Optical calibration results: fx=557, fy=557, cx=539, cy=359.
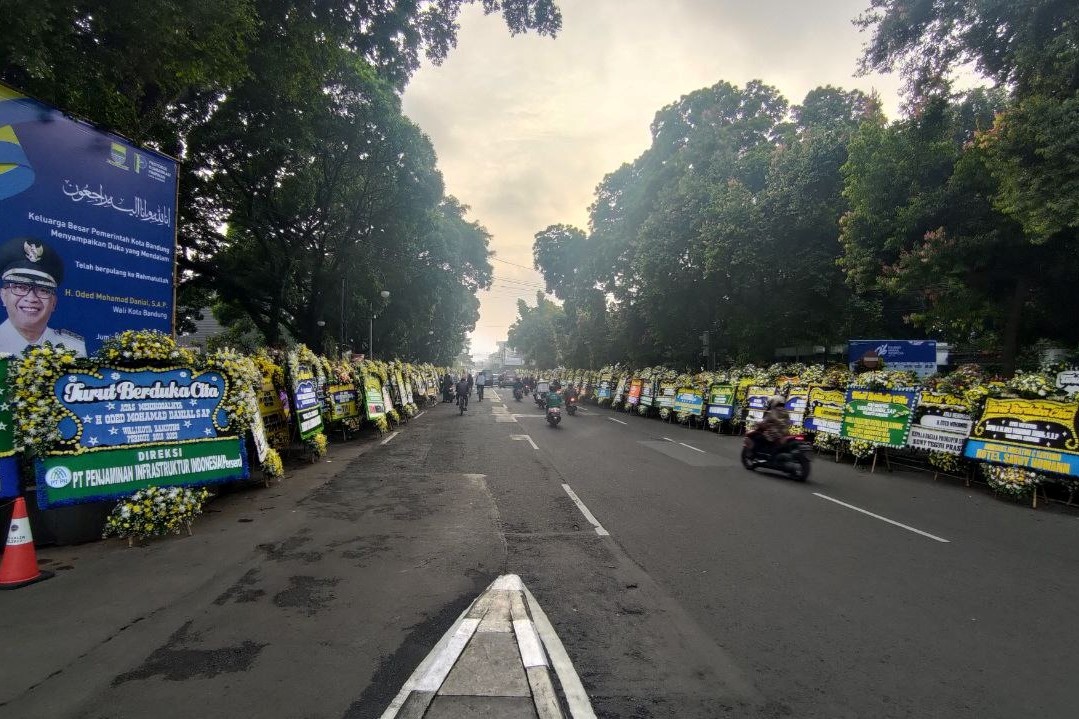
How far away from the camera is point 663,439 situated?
1716 centimetres

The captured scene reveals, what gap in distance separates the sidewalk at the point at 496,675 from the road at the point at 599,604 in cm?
15

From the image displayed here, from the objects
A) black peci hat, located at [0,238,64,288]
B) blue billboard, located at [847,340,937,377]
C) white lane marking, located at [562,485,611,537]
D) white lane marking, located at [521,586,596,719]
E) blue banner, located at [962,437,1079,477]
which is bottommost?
white lane marking, located at [562,485,611,537]

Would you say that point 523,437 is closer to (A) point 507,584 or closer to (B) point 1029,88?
(A) point 507,584

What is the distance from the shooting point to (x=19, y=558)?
A: 4.95 meters

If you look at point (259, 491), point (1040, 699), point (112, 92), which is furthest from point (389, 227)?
point (1040, 699)

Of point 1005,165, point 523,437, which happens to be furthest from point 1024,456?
point 523,437

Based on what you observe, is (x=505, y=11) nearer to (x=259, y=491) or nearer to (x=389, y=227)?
(x=259, y=491)

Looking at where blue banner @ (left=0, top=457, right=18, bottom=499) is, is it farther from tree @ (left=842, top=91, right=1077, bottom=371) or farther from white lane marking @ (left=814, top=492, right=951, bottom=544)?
tree @ (left=842, top=91, right=1077, bottom=371)

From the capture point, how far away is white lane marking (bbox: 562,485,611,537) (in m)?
6.66

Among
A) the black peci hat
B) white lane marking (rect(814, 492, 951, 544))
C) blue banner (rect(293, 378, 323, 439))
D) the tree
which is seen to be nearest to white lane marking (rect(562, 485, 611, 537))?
white lane marking (rect(814, 492, 951, 544))

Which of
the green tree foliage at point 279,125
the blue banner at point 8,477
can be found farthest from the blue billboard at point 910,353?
the blue banner at point 8,477

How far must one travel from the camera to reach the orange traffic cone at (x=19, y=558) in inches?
193

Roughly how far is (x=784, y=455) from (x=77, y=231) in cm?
1236

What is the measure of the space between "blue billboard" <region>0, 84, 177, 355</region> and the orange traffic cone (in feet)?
13.1
